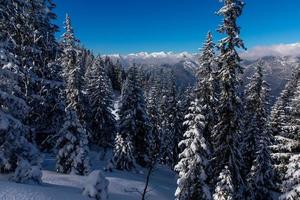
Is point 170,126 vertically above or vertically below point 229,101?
below

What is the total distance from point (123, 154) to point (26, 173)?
85.7 feet

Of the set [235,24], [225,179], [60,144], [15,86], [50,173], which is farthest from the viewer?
[60,144]

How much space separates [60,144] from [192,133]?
41.0 feet

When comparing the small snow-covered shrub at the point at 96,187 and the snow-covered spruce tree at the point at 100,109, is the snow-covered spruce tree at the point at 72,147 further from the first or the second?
the snow-covered spruce tree at the point at 100,109

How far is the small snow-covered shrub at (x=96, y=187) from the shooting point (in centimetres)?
1906

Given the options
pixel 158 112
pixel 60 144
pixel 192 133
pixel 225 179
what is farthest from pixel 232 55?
pixel 158 112

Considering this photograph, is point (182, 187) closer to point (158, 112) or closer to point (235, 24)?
point (235, 24)

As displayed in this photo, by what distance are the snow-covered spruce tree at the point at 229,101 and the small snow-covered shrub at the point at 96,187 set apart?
10214mm

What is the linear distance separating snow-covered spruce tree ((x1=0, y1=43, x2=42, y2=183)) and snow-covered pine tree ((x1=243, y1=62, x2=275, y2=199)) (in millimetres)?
23520

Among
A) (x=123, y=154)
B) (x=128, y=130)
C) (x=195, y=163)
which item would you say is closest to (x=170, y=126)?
(x=128, y=130)

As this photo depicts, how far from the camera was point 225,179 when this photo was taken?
84.3 feet

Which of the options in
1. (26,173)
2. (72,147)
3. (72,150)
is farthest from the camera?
(72,150)

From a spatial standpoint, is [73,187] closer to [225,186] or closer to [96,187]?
[96,187]

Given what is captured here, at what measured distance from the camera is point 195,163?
1040 inches
